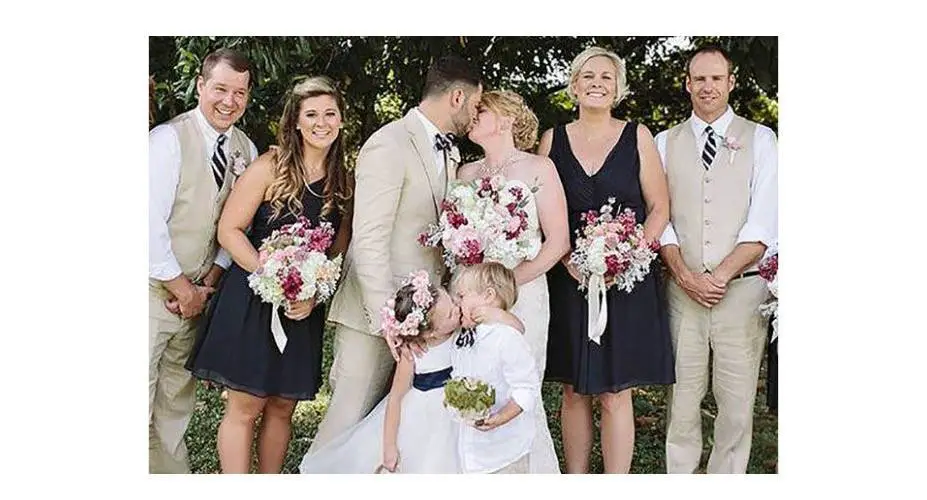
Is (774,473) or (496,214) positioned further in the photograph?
(774,473)

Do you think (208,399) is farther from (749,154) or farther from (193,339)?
(749,154)

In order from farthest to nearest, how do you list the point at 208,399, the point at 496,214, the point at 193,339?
the point at 208,399 → the point at 193,339 → the point at 496,214

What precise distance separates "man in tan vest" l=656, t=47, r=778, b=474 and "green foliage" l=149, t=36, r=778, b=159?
28 centimetres

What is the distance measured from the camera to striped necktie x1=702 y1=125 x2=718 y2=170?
5.34 m

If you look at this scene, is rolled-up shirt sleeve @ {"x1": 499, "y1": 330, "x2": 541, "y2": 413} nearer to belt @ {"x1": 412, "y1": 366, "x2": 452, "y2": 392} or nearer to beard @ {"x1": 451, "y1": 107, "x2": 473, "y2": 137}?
belt @ {"x1": 412, "y1": 366, "x2": 452, "y2": 392}

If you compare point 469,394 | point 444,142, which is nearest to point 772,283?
point 469,394

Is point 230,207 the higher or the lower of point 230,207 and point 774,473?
the higher

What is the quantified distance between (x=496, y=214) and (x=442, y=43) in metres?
1.02

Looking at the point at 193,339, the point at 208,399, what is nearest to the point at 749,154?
the point at 193,339

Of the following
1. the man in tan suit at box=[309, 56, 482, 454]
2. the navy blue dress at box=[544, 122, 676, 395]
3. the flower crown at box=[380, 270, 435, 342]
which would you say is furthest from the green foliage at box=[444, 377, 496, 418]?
the navy blue dress at box=[544, 122, 676, 395]

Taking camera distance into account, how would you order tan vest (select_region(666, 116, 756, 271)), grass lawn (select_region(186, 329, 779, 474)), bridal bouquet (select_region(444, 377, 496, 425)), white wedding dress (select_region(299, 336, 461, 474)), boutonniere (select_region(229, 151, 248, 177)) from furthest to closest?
grass lawn (select_region(186, 329, 779, 474))
tan vest (select_region(666, 116, 756, 271))
boutonniere (select_region(229, 151, 248, 177))
white wedding dress (select_region(299, 336, 461, 474))
bridal bouquet (select_region(444, 377, 496, 425))

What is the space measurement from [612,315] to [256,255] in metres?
1.67

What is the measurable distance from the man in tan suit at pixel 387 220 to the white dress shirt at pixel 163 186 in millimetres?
732
